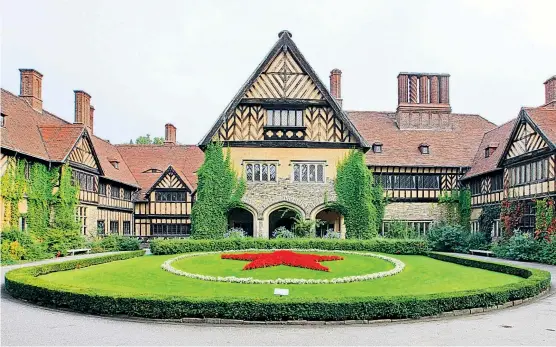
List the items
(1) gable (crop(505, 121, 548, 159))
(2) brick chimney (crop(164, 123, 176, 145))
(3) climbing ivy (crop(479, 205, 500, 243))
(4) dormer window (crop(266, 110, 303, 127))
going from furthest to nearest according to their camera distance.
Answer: (2) brick chimney (crop(164, 123, 176, 145)) → (3) climbing ivy (crop(479, 205, 500, 243)) → (4) dormer window (crop(266, 110, 303, 127)) → (1) gable (crop(505, 121, 548, 159))

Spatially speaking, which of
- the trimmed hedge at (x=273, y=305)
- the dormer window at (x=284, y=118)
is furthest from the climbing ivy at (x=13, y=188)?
the trimmed hedge at (x=273, y=305)

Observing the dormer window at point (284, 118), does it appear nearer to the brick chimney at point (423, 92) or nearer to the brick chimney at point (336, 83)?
the brick chimney at point (336, 83)

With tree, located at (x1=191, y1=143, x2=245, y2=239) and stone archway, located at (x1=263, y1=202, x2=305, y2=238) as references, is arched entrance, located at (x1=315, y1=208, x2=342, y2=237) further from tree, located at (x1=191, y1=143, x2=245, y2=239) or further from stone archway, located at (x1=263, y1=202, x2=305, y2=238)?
tree, located at (x1=191, y1=143, x2=245, y2=239)

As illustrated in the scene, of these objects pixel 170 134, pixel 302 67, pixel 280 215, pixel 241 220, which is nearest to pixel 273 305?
pixel 302 67

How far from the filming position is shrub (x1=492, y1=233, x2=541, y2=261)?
81.6 ft

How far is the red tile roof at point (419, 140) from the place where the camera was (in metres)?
35.4

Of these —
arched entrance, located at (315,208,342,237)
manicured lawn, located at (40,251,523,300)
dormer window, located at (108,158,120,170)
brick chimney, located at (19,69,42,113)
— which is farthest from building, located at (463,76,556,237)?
brick chimney, located at (19,69,42,113)

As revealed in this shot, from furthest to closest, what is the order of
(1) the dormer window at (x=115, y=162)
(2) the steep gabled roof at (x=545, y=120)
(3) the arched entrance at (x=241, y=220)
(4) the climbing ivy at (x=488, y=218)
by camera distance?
(1) the dormer window at (x=115, y=162) → (3) the arched entrance at (x=241, y=220) → (4) the climbing ivy at (x=488, y=218) → (2) the steep gabled roof at (x=545, y=120)

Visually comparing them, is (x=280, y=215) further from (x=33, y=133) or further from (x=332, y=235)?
(x=33, y=133)

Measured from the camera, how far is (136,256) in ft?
85.4

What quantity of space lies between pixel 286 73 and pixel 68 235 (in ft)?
48.5

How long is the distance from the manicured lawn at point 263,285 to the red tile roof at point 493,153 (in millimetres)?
12756

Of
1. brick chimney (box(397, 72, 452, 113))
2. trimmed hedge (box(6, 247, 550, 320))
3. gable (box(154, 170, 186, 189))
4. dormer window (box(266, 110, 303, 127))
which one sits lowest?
trimmed hedge (box(6, 247, 550, 320))

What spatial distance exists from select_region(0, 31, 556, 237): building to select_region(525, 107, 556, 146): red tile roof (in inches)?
2.4
